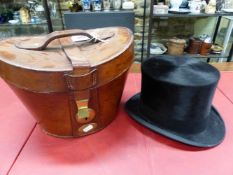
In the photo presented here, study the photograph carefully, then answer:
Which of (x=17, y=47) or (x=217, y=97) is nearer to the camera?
(x=17, y=47)

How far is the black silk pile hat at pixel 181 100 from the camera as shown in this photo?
21.5 inches

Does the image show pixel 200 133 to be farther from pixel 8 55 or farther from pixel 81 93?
pixel 8 55

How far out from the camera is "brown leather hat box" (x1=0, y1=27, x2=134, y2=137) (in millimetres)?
492

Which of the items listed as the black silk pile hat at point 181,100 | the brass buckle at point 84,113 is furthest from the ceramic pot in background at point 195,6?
the brass buckle at point 84,113

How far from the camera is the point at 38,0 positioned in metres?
1.87

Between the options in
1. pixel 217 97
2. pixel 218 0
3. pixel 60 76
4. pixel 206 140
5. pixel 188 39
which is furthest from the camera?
pixel 188 39

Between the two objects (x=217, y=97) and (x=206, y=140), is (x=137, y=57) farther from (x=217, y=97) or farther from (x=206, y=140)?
(x=206, y=140)

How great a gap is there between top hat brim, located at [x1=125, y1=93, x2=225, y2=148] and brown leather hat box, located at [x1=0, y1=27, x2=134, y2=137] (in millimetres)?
103

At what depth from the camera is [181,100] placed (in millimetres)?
555

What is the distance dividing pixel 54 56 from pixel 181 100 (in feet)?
1.25

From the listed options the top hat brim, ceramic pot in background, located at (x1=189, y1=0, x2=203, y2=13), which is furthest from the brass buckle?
ceramic pot in background, located at (x1=189, y1=0, x2=203, y2=13)

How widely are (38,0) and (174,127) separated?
1826mm

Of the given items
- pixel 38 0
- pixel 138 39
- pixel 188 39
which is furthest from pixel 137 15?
pixel 38 0

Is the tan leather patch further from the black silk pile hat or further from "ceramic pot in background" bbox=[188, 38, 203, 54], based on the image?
"ceramic pot in background" bbox=[188, 38, 203, 54]
